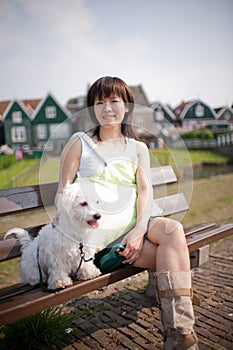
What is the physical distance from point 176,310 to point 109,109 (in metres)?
1.32

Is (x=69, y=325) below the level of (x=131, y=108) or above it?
below

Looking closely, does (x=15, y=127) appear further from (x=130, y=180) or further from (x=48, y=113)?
(x=130, y=180)

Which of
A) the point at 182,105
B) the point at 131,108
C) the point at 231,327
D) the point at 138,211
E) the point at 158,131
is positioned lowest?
the point at 231,327

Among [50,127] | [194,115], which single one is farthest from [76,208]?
[194,115]

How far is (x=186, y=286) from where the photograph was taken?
1.94 m

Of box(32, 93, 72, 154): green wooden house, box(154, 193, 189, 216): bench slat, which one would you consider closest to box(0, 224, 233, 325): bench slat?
box(154, 193, 189, 216): bench slat

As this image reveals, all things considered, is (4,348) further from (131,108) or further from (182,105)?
(182,105)

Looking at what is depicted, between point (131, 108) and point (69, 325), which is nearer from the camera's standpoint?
point (131, 108)

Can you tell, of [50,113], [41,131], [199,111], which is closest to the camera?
[41,131]

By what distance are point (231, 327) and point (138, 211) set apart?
1.09 metres

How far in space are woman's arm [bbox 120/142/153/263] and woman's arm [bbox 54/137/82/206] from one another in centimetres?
43

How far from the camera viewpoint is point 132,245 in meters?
2.06

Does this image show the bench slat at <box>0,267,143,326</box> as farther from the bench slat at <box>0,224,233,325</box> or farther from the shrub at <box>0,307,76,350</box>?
the shrub at <box>0,307,76,350</box>

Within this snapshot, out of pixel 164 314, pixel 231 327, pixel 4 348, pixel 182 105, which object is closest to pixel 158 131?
pixel 164 314
